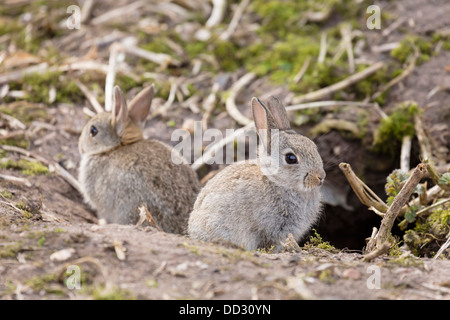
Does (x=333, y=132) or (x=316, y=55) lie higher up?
(x=316, y=55)

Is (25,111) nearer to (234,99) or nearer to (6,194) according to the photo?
(6,194)

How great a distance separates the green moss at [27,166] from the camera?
7074 millimetres

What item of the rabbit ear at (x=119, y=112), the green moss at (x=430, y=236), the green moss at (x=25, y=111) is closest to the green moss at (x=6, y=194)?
the rabbit ear at (x=119, y=112)

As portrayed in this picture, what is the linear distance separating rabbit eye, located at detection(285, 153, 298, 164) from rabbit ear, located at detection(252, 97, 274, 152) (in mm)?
263

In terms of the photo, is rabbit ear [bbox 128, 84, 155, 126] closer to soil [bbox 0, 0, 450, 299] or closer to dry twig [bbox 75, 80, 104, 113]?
dry twig [bbox 75, 80, 104, 113]

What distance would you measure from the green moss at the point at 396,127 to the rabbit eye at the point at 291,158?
7.83ft

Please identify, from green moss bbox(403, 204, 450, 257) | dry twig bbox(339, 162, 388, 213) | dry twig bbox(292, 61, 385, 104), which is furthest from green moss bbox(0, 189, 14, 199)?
green moss bbox(403, 204, 450, 257)

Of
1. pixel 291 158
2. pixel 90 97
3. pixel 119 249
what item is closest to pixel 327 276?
pixel 119 249

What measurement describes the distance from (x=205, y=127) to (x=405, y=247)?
3.46 meters

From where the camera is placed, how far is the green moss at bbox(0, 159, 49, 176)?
707 centimetres

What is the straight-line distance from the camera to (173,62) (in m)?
9.48

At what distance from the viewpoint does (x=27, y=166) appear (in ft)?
23.7
